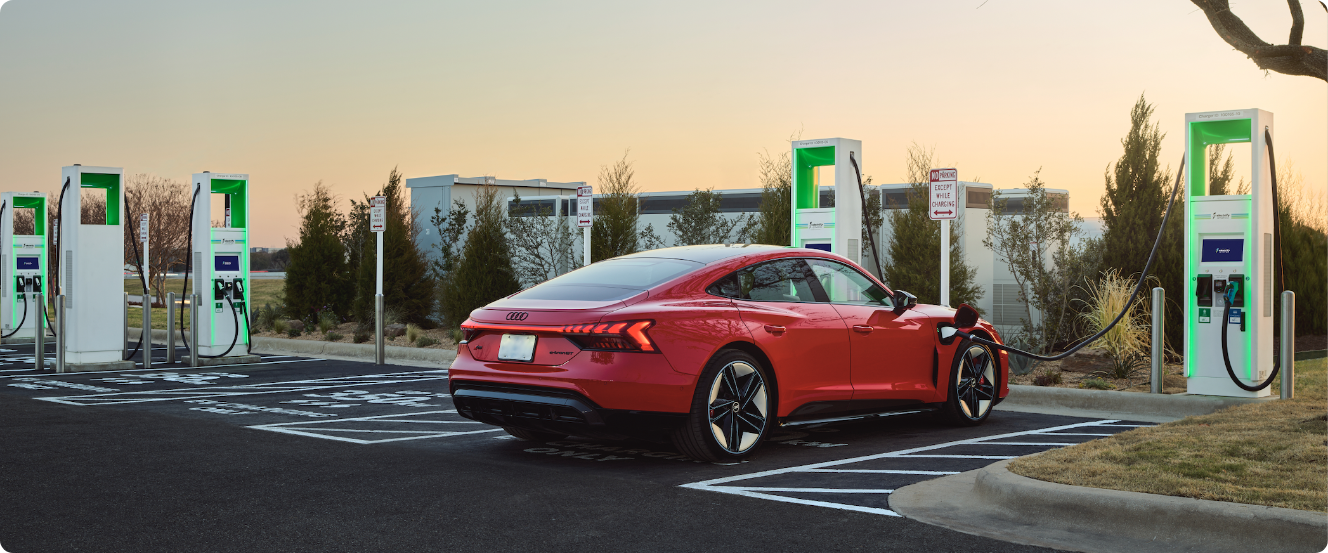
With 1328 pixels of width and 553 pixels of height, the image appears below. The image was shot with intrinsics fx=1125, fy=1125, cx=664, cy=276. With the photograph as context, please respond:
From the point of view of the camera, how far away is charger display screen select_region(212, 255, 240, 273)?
15.6 m

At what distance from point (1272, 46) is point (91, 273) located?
1379 cm

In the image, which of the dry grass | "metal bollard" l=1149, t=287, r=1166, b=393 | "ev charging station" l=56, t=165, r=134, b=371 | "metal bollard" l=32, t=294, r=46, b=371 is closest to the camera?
the dry grass

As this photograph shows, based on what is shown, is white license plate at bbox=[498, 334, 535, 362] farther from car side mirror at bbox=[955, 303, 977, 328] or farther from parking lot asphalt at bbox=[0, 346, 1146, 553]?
car side mirror at bbox=[955, 303, 977, 328]

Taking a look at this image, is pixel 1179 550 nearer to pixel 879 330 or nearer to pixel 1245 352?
pixel 879 330

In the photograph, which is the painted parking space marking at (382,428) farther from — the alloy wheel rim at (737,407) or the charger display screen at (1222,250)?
the charger display screen at (1222,250)

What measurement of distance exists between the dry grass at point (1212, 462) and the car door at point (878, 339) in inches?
60.6

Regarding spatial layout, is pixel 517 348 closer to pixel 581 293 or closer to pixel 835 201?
pixel 581 293

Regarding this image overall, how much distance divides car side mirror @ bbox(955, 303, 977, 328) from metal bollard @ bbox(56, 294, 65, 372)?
1152cm

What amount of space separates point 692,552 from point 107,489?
3444mm

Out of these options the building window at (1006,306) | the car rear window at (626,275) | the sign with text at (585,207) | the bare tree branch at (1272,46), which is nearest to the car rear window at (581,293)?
the car rear window at (626,275)

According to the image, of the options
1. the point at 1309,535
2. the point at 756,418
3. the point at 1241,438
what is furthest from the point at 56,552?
the point at 1241,438

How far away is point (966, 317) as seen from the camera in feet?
28.0

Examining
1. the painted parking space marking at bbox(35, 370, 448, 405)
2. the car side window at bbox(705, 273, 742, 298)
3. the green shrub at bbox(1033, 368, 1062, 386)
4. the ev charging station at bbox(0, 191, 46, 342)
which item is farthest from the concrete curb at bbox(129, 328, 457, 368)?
the car side window at bbox(705, 273, 742, 298)

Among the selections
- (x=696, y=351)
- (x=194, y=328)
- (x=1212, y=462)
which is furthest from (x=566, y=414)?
(x=194, y=328)
